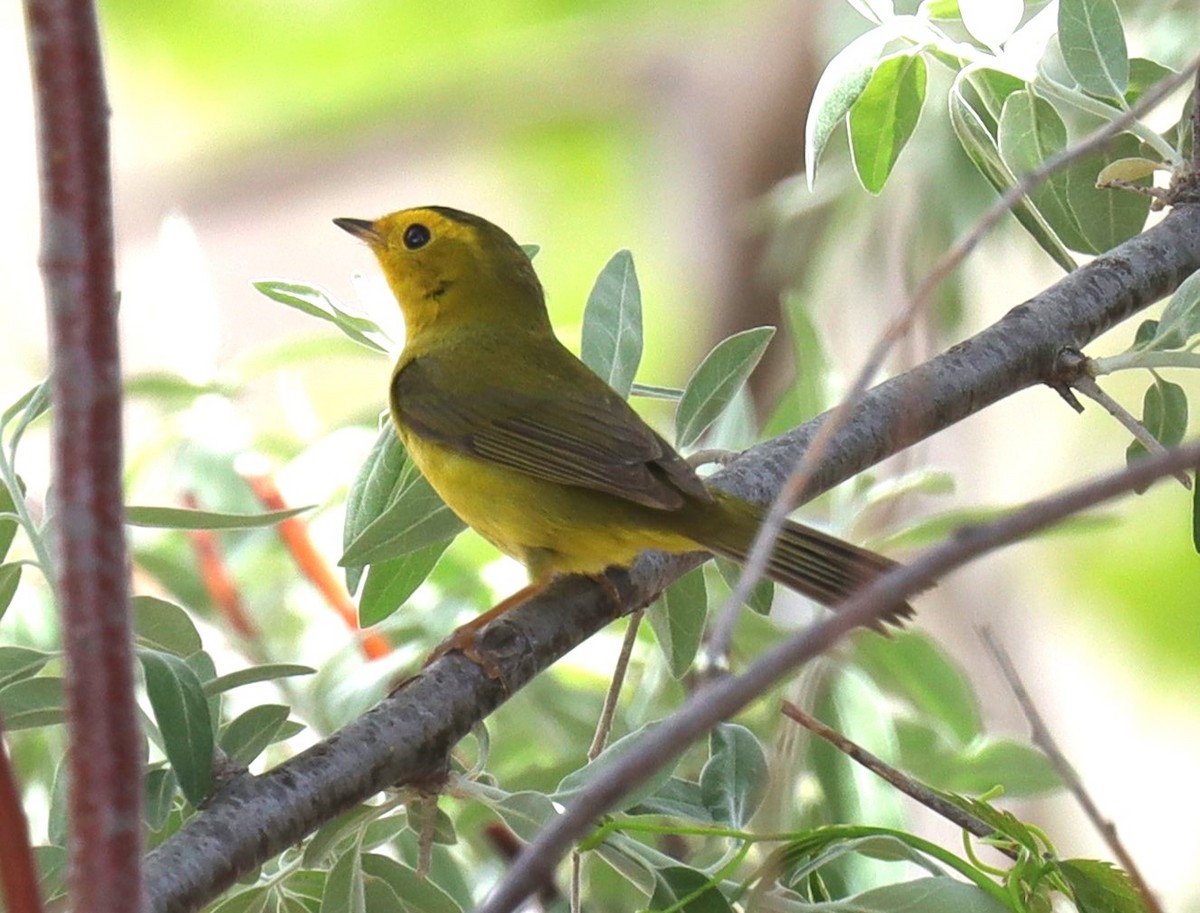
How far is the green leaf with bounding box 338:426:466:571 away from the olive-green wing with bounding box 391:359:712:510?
281mm

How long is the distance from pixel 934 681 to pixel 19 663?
1325 millimetres

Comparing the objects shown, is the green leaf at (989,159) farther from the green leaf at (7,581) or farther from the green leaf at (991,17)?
the green leaf at (7,581)

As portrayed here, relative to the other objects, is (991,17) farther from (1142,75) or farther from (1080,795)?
(1080,795)

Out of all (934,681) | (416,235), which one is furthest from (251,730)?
(416,235)

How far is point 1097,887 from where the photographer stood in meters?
1.34

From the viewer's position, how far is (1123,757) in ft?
14.7

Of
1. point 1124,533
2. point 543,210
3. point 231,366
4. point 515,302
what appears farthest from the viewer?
point 543,210

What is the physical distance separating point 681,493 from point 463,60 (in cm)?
306

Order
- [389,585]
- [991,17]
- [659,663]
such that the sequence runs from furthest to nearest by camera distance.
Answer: [659,663] < [389,585] < [991,17]

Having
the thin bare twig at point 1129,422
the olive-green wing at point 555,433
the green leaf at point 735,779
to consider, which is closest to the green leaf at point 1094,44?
the thin bare twig at point 1129,422

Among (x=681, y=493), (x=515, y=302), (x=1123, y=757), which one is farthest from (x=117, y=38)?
(x=1123, y=757)

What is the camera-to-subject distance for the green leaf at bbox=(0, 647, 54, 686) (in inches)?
56.5

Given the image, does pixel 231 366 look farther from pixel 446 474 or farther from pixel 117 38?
pixel 117 38

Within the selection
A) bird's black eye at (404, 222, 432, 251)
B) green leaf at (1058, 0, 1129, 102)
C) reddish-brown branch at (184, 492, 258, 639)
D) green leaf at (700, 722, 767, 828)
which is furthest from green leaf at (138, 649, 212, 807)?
bird's black eye at (404, 222, 432, 251)
